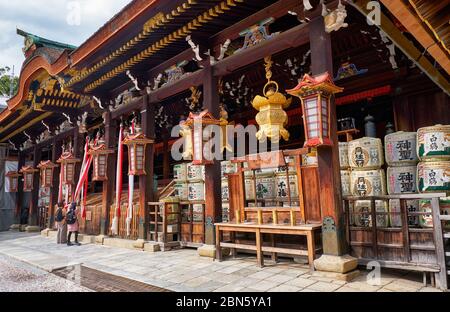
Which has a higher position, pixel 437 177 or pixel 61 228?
pixel 437 177

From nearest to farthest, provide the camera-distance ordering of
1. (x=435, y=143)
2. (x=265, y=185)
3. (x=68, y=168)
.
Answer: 1. (x=435, y=143)
2. (x=265, y=185)
3. (x=68, y=168)

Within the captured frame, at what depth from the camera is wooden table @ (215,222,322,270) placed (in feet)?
16.6

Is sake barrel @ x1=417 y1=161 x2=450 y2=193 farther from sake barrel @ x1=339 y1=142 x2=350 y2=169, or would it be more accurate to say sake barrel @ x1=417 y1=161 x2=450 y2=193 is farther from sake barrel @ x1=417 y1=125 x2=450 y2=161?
sake barrel @ x1=339 y1=142 x2=350 y2=169

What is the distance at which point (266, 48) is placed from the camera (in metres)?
6.33

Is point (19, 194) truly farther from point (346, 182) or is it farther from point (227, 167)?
point (346, 182)

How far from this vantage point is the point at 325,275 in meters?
4.82

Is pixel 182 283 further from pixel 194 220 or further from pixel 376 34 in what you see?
pixel 376 34

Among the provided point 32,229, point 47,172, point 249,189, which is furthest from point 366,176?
point 32,229

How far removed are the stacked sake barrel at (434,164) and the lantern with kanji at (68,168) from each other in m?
11.9

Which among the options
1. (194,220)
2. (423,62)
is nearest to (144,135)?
(194,220)

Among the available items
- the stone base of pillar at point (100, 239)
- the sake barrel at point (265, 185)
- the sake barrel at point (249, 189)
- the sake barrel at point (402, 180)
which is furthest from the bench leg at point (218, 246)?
the stone base of pillar at point (100, 239)

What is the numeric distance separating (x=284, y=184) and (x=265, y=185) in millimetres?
458

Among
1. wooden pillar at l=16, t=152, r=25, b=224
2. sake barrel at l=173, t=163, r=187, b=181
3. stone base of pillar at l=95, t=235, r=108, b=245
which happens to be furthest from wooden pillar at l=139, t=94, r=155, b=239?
wooden pillar at l=16, t=152, r=25, b=224

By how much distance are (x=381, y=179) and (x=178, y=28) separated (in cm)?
540
